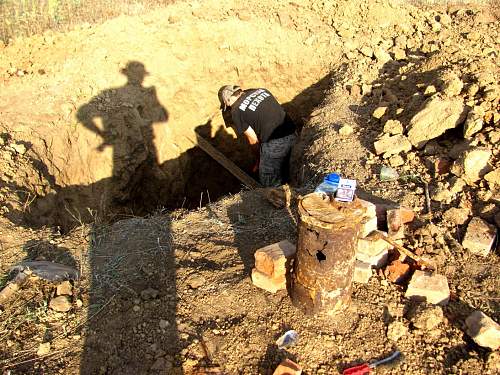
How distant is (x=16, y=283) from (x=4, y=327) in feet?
1.12

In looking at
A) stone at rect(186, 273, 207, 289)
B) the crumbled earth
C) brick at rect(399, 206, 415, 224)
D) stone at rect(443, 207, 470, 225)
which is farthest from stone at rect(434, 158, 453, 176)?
stone at rect(186, 273, 207, 289)

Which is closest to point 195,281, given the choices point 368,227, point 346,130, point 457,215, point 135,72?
point 368,227

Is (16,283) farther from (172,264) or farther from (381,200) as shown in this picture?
(381,200)

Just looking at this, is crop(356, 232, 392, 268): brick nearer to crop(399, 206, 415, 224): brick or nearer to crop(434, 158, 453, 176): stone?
crop(399, 206, 415, 224): brick

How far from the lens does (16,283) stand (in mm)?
3082

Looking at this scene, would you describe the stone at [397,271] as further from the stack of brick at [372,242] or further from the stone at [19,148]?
the stone at [19,148]

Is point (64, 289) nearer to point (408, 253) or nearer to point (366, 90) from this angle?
point (408, 253)

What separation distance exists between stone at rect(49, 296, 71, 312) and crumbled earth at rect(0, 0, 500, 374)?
1 centimetres

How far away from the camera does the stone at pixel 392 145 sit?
14.0 ft

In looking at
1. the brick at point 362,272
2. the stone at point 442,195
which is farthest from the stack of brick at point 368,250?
the stone at point 442,195

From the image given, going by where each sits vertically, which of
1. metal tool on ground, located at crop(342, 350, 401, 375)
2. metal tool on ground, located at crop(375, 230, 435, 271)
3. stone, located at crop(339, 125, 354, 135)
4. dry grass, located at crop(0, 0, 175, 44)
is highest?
dry grass, located at crop(0, 0, 175, 44)

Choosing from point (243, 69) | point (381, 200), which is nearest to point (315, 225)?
point (381, 200)

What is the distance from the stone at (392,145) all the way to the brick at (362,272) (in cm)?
161

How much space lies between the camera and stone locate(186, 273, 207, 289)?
308 cm
